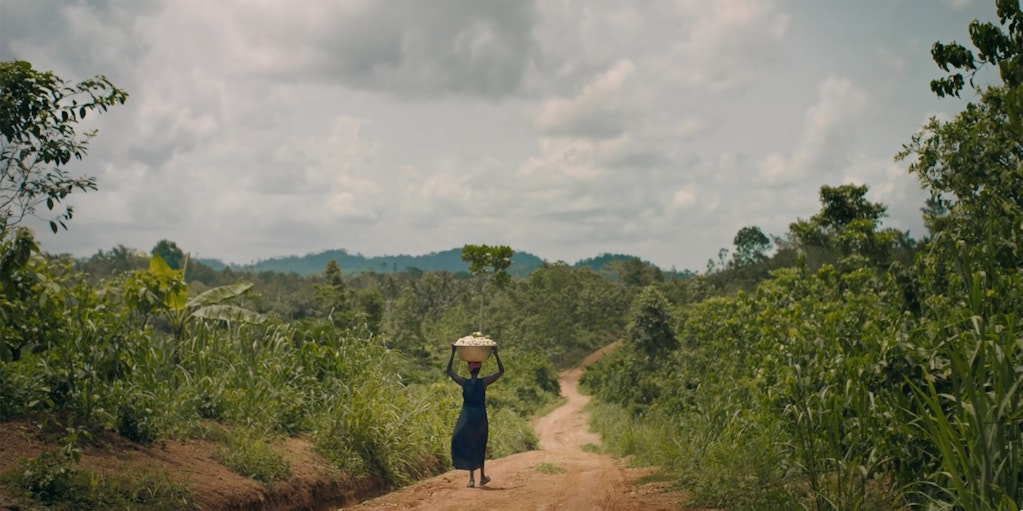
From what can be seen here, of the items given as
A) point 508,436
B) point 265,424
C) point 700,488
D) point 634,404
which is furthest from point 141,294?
point 634,404

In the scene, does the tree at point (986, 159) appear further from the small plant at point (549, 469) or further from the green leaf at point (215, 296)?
the green leaf at point (215, 296)

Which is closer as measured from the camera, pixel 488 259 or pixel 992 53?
pixel 992 53

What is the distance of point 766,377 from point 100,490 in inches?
321

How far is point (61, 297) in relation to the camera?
7.65m

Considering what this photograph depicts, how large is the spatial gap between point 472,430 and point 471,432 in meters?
0.04

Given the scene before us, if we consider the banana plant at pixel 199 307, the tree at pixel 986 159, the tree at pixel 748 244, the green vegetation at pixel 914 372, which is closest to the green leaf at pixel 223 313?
the banana plant at pixel 199 307

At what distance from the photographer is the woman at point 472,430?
10.7 meters

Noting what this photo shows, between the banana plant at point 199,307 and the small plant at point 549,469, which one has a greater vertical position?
the banana plant at point 199,307

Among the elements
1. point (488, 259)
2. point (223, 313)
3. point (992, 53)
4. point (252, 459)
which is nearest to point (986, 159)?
point (992, 53)

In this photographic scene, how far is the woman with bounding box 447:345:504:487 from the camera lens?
10734 mm

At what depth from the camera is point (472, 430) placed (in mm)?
10844

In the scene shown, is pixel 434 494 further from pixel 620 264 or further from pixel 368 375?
pixel 620 264

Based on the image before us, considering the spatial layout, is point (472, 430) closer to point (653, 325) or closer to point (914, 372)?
point (914, 372)

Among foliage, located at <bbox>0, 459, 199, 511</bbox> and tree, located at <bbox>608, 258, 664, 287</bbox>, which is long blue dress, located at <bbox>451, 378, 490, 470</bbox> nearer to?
foliage, located at <bbox>0, 459, 199, 511</bbox>
